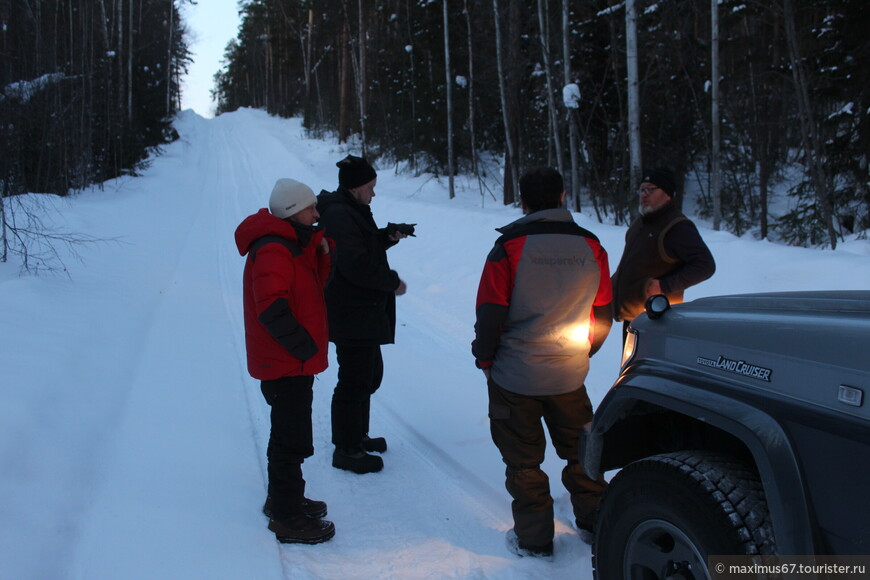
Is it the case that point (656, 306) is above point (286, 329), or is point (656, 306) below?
above

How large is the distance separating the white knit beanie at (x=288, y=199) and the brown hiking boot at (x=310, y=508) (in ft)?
5.21

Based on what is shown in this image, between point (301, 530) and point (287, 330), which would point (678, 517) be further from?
point (301, 530)

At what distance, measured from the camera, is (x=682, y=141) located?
16.3 metres

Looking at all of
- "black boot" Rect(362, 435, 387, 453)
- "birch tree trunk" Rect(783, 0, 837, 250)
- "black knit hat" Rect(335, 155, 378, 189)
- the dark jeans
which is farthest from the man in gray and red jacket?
"birch tree trunk" Rect(783, 0, 837, 250)

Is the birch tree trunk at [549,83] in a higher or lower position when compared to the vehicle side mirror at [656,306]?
higher

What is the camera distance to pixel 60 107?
12.7 meters

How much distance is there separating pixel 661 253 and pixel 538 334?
1320 millimetres

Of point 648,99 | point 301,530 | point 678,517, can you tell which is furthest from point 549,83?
point 678,517

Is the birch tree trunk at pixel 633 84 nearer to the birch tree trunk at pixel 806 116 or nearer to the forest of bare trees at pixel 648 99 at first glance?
the forest of bare trees at pixel 648 99

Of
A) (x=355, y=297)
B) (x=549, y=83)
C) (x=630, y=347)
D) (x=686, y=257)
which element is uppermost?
(x=549, y=83)

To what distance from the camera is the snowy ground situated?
294 centimetres

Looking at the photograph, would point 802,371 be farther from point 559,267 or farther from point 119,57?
point 119,57

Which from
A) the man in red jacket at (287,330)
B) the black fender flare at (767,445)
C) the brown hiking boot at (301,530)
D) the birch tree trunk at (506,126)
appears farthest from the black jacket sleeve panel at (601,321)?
the birch tree trunk at (506,126)

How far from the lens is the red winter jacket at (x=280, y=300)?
9.26 ft
